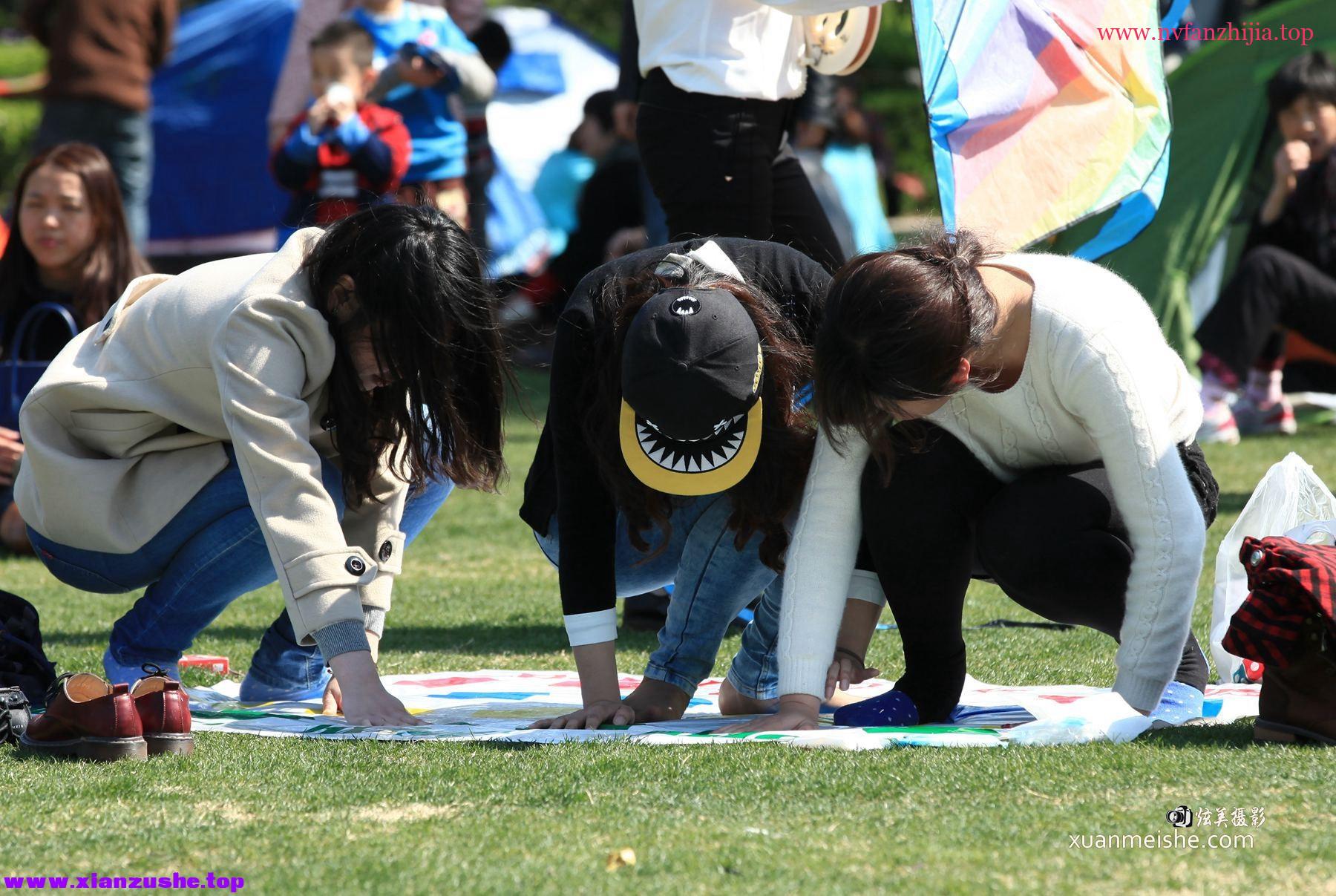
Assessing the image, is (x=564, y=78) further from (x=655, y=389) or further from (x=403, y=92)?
(x=655, y=389)

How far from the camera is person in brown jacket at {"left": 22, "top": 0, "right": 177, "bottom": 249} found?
646 centimetres

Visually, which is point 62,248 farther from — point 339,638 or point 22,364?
point 339,638

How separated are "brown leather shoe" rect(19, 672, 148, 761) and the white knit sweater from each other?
91 cm

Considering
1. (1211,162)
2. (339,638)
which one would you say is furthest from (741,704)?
(1211,162)

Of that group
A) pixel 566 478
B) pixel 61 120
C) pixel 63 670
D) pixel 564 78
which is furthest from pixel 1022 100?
pixel 564 78

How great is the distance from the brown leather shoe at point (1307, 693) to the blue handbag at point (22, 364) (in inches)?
112

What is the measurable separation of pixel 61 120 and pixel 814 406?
5.22m

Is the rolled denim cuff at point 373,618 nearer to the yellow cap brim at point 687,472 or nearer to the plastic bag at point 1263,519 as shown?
the yellow cap brim at point 687,472

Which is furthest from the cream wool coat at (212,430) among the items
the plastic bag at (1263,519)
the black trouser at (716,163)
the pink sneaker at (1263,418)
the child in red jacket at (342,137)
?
the pink sneaker at (1263,418)

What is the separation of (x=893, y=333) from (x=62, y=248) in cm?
282

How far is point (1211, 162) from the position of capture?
22.5 ft

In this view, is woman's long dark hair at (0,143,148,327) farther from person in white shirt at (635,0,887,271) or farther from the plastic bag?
the plastic bag

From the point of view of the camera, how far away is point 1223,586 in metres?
2.66

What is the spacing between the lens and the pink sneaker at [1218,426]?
19.8ft
